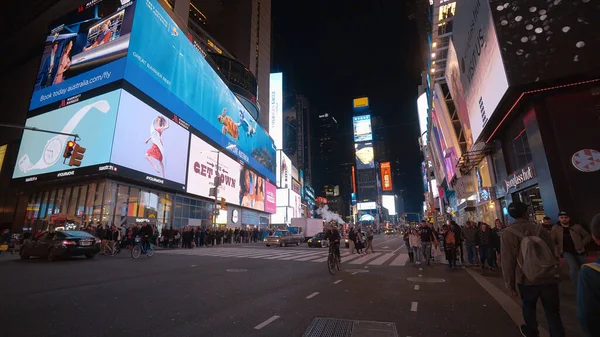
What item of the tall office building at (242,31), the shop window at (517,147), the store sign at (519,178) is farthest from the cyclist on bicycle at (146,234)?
the tall office building at (242,31)

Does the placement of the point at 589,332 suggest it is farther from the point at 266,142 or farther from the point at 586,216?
the point at 266,142

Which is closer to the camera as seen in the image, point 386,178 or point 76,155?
point 76,155

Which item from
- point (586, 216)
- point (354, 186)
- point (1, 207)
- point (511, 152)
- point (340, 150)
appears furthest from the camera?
point (340, 150)

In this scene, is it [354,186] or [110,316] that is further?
[354,186]

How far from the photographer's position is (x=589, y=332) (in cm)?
178

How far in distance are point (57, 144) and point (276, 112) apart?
7003 centimetres

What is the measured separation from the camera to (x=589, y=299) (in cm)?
182

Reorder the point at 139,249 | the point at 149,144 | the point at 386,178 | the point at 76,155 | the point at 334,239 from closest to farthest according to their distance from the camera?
1. the point at 334,239
2. the point at 76,155
3. the point at 139,249
4. the point at 149,144
5. the point at 386,178

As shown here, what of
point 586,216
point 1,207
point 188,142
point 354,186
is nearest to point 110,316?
point 586,216

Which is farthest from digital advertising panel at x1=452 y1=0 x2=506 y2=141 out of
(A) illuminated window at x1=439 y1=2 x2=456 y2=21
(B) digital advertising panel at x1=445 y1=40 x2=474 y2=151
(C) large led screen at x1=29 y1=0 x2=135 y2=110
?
(C) large led screen at x1=29 y1=0 x2=135 y2=110

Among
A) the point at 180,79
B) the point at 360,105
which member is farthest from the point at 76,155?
the point at 360,105

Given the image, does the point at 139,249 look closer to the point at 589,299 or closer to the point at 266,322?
the point at 266,322

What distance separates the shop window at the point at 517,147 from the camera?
14875 mm

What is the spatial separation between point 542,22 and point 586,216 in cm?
810
